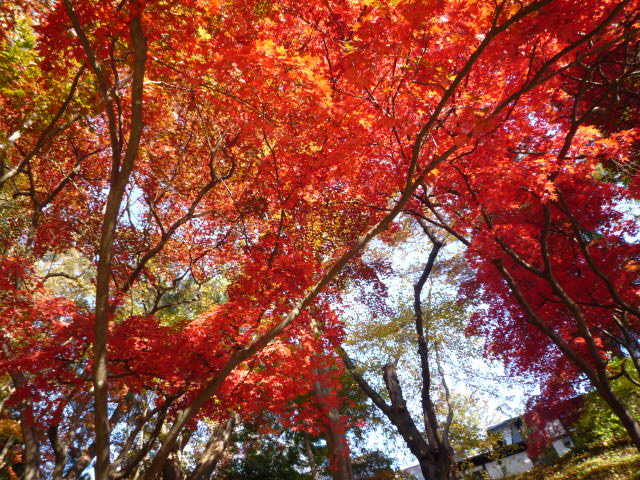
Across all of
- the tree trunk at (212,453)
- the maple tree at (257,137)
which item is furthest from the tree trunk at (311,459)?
the maple tree at (257,137)

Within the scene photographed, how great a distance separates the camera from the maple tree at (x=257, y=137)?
4.58 m

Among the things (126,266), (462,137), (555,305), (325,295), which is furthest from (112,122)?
(555,305)

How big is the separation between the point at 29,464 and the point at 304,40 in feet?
24.4

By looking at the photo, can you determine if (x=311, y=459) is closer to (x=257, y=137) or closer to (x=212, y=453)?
(x=212, y=453)

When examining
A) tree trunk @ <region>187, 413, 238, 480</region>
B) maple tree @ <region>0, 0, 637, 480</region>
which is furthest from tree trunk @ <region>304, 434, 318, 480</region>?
maple tree @ <region>0, 0, 637, 480</region>

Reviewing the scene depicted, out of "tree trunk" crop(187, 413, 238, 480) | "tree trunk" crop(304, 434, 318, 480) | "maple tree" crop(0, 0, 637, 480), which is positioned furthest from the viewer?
"tree trunk" crop(304, 434, 318, 480)

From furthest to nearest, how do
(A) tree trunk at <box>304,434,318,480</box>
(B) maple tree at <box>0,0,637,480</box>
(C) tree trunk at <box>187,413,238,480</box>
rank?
(A) tree trunk at <box>304,434,318,480</box>, (C) tree trunk at <box>187,413,238,480</box>, (B) maple tree at <box>0,0,637,480</box>

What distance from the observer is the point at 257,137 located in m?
7.33

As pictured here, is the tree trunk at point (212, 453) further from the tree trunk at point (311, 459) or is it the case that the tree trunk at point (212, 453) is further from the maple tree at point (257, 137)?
the tree trunk at point (311, 459)

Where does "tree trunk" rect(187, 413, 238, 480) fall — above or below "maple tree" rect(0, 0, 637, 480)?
below

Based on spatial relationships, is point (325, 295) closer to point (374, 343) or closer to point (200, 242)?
point (200, 242)

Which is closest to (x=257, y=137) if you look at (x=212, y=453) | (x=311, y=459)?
(x=212, y=453)

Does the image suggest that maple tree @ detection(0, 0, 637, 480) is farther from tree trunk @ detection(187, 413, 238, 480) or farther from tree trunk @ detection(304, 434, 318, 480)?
tree trunk @ detection(304, 434, 318, 480)

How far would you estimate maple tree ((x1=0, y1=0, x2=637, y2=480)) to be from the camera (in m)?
4.58
